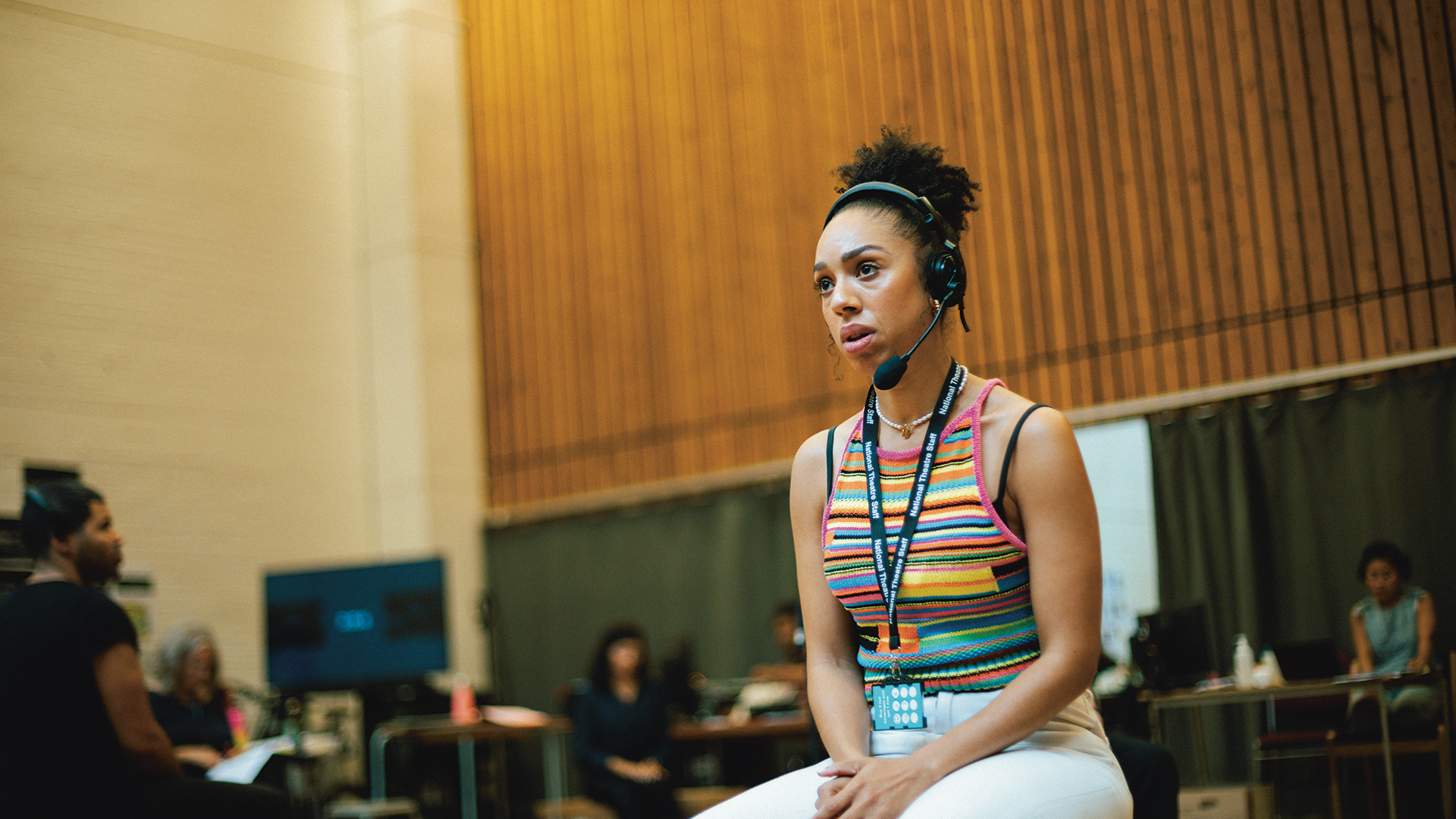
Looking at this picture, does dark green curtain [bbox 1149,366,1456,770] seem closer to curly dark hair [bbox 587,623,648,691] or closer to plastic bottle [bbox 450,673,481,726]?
curly dark hair [bbox 587,623,648,691]

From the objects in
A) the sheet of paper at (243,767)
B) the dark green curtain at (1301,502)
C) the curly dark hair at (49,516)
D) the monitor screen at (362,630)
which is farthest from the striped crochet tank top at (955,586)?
the monitor screen at (362,630)

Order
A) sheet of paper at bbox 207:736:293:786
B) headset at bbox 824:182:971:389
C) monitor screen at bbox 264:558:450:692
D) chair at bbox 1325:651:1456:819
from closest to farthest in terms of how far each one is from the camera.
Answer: headset at bbox 824:182:971:389
sheet of paper at bbox 207:736:293:786
chair at bbox 1325:651:1456:819
monitor screen at bbox 264:558:450:692

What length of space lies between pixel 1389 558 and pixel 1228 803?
1.50 metres

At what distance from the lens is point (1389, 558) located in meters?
5.53

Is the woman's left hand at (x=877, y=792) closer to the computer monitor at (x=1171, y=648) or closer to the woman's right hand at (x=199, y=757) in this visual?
the woman's right hand at (x=199, y=757)

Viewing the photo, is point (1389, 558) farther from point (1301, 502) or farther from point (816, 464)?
point (816, 464)

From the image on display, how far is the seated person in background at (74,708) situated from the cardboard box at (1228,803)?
346cm

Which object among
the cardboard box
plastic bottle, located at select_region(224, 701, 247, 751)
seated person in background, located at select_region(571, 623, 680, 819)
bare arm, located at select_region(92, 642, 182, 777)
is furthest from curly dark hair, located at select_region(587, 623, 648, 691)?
bare arm, located at select_region(92, 642, 182, 777)

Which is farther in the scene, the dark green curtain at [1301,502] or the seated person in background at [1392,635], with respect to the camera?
the dark green curtain at [1301,502]

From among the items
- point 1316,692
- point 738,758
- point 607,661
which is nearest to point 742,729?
point 607,661

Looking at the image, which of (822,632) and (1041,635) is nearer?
(1041,635)

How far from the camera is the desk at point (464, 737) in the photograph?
6406mm

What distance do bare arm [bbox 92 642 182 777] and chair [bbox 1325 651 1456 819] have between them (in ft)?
14.6

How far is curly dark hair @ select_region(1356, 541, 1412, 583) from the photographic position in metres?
5.52
